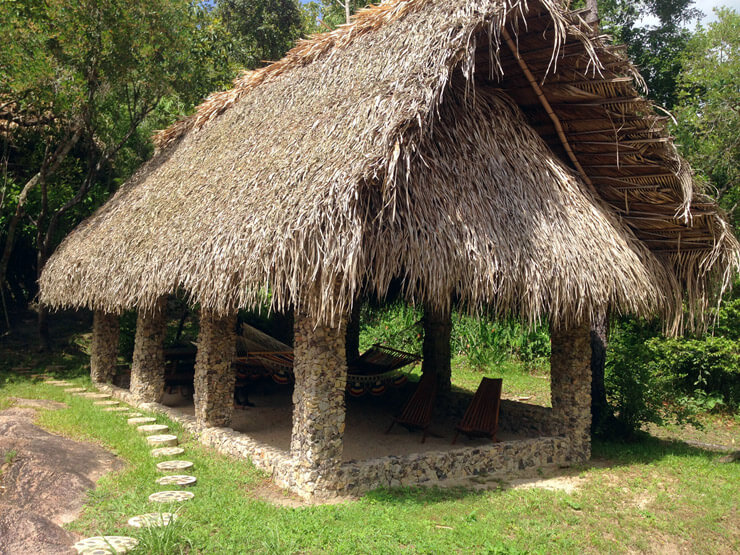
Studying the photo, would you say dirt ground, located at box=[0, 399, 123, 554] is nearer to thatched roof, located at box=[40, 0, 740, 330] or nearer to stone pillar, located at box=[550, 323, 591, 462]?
thatched roof, located at box=[40, 0, 740, 330]

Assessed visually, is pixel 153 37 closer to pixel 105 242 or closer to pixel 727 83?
pixel 105 242

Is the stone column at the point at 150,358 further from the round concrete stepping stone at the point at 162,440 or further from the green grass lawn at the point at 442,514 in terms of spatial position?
the round concrete stepping stone at the point at 162,440

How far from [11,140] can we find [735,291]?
45.6 ft

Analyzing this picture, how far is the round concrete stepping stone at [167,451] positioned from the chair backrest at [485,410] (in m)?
3.09

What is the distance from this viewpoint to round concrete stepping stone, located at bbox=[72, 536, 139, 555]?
354cm

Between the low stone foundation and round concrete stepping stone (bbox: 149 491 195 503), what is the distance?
0.81m

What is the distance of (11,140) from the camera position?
11.6m

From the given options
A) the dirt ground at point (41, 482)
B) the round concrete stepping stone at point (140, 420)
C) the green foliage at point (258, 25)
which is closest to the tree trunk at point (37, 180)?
the dirt ground at point (41, 482)

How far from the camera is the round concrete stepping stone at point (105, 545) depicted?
11.6ft

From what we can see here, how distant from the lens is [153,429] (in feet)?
21.8

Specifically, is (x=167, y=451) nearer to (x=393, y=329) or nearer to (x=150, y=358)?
(x=150, y=358)

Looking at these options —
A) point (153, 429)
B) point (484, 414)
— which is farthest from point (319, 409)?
point (153, 429)

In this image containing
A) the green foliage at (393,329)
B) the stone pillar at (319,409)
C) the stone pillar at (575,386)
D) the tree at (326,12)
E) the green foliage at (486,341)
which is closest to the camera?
the stone pillar at (319,409)

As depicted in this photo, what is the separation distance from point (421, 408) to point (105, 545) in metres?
4.09
